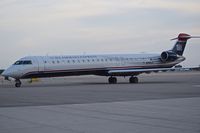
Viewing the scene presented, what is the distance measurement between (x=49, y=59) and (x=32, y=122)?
84.3 feet

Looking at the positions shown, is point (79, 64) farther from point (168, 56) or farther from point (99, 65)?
point (168, 56)

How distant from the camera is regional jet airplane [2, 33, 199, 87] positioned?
36.2 m

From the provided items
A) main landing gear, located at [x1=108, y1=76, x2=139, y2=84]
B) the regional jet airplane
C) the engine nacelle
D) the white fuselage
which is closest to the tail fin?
the regional jet airplane

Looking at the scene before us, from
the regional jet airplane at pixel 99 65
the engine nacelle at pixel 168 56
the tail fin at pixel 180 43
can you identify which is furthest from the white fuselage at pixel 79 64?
the tail fin at pixel 180 43

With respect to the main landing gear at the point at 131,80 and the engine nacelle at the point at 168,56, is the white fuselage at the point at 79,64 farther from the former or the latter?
the main landing gear at the point at 131,80

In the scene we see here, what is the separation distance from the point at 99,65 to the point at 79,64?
7.48ft

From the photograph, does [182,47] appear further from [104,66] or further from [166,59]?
[104,66]

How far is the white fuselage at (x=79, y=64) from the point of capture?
36.1 metres

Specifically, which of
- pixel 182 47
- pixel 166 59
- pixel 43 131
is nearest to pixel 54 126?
pixel 43 131

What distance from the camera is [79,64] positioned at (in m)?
38.2

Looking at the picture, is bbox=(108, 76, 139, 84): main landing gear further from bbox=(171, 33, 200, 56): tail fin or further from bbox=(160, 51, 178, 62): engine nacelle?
bbox=(171, 33, 200, 56): tail fin

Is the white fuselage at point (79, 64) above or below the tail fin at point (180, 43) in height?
below

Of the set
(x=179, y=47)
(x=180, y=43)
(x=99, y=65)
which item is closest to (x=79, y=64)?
(x=99, y=65)

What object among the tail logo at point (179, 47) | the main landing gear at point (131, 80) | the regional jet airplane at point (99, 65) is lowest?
the main landing gear at point (131, 80)
